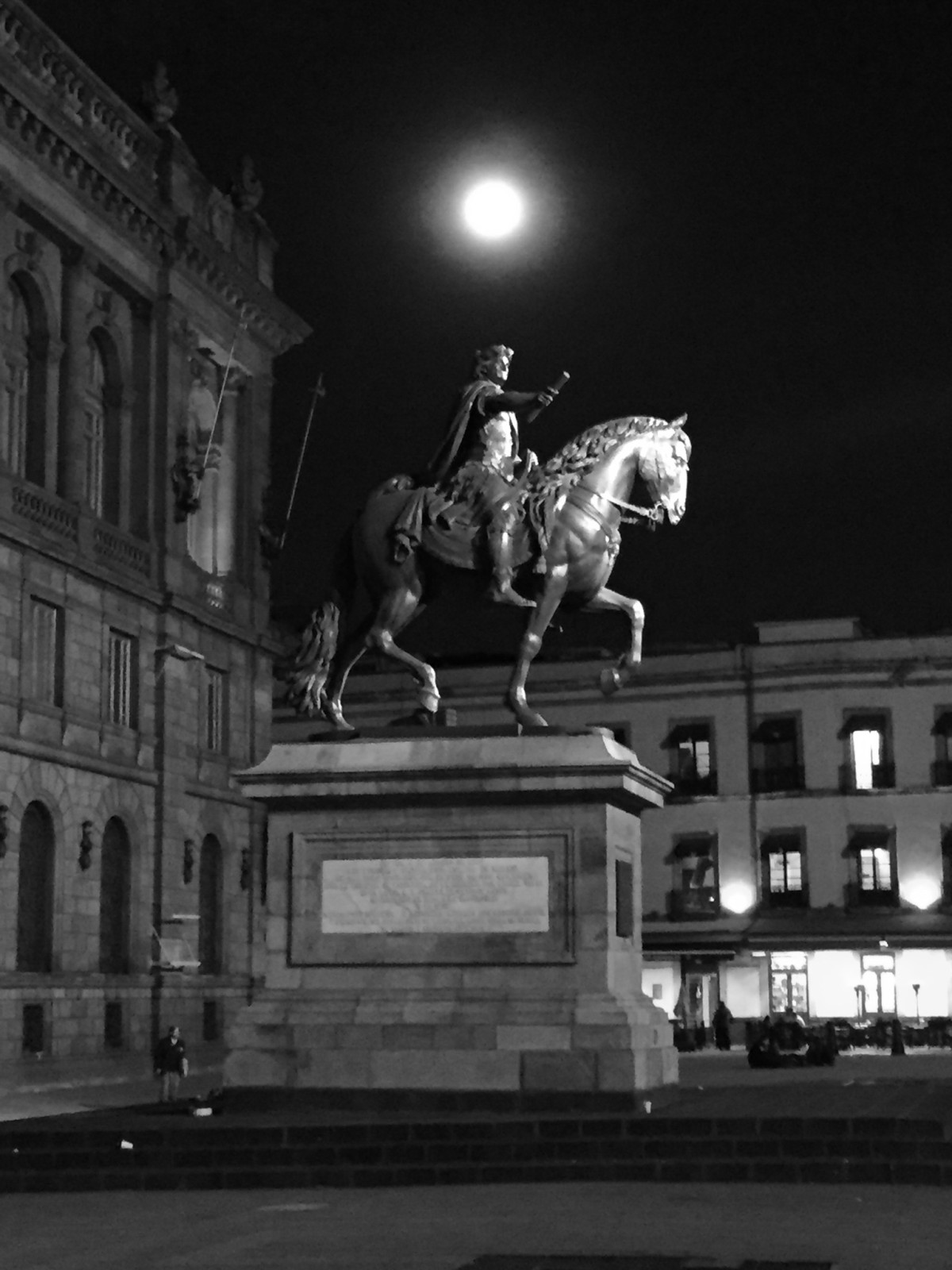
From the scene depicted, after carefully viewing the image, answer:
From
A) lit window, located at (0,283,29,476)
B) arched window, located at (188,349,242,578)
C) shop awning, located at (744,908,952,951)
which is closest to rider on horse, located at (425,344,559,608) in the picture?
lit window, located at (0,283,29,476)

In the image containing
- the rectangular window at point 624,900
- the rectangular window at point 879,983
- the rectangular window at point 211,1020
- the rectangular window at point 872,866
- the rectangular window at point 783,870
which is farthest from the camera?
the rectangular window at point 783,870

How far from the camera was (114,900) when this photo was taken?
41.8 metres

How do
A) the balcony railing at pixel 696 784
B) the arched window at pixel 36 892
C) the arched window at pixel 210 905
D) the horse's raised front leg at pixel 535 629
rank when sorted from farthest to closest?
the balcony railing at pixel 696 784 → the arched window at pixel 210 905 → the arched window at pixel 36 892 → the horse's raised front leg at pixel 535 629

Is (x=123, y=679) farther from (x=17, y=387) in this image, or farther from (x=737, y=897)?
(x=737, y=897)

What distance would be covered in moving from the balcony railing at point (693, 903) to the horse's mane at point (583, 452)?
41.5 m

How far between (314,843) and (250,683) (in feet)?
95.4

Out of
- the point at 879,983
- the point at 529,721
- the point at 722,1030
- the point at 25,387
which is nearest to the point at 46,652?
the point at 25,387

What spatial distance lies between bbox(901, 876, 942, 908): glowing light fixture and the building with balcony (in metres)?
0.05

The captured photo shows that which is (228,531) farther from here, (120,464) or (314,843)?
(314,843)

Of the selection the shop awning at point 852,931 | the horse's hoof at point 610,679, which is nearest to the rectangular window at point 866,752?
the shop awning at point 852,931

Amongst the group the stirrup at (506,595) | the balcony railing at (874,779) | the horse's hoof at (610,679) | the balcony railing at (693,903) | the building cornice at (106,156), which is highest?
the building cornice at (106,156)

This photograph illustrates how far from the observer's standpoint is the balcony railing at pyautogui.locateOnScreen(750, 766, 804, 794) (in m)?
60.4

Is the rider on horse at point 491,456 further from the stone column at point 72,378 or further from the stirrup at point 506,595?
the stone column at point 72,378

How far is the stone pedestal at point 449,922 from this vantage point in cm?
1811
